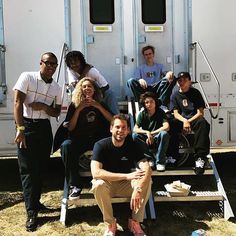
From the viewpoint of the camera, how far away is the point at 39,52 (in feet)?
18.4

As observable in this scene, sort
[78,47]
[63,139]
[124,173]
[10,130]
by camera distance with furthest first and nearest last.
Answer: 1. [78,47]
2. [10,130]
3. [63,139]
4. [124,173]

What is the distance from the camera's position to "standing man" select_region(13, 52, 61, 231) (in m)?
4.38

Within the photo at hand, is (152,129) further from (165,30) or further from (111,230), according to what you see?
(165,30)

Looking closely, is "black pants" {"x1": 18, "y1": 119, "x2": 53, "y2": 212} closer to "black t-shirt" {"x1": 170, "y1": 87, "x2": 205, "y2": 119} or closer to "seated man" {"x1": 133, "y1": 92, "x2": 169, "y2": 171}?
"seated man" {"x1": 133, "y1": 92, "x2": 169, "y2": 171}

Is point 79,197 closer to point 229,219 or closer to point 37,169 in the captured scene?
point 37,169

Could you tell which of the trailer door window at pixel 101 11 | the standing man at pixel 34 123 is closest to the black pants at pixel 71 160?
the standing man at pixel 34 123

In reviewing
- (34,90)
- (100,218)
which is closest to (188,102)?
(100,218)

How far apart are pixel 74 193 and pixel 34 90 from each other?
1.21m

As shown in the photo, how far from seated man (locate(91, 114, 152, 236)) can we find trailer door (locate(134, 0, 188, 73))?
2016mm

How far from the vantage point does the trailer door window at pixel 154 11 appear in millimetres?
5941

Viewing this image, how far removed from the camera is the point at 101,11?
5.88 metres

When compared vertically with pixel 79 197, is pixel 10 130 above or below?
above

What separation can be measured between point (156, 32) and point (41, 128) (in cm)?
247

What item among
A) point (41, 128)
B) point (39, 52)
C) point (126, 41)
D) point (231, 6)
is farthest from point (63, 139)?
point (231, 6)
